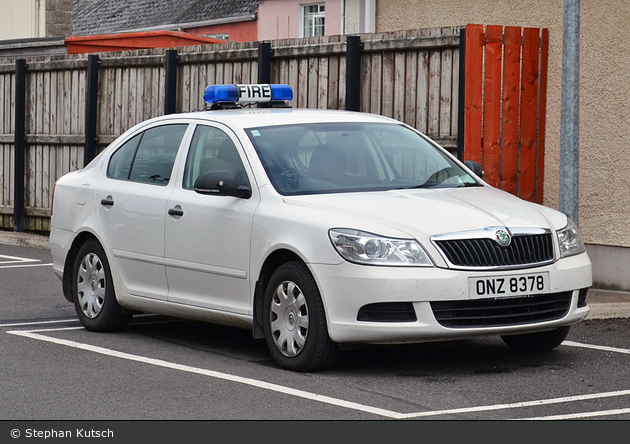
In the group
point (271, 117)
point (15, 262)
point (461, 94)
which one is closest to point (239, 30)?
point (15, 262)

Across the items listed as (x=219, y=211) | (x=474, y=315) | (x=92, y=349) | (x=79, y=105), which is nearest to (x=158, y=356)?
(x=92, y=349)

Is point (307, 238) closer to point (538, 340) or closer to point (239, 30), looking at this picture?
point (538, 340)

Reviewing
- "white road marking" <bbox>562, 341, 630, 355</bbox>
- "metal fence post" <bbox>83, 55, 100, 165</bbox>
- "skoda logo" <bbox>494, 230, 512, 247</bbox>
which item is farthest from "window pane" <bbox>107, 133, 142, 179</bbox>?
"metal fence post" <bbox>83, 55, 100, 165</bbox>

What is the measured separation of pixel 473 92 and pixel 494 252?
13.7 ft

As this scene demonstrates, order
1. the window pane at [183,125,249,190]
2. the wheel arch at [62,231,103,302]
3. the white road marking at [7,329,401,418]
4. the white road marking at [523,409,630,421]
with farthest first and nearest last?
the wheel arch at [62,231,103,302]
the window pane at [183,125,249,190]
the white road marking at [7,329,401,418]
the white road marking at [523,409,630,421]

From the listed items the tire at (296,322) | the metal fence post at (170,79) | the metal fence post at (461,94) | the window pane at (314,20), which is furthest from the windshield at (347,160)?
the window pane at (314,20)

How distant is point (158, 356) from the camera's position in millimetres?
7820

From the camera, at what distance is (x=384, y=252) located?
6797mm

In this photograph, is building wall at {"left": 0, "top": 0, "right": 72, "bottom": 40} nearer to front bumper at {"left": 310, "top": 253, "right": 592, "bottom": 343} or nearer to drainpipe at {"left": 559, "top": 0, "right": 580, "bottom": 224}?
drainpipe at {"left": 559, "top": 0, "right": 580, "bottom": 224}

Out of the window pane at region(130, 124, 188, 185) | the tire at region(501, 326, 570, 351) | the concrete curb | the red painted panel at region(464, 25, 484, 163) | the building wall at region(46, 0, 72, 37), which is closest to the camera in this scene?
the tire at region(501, 326, 570, 351)

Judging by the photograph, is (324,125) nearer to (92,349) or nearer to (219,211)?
(219,211)

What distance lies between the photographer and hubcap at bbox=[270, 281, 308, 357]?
7090mm

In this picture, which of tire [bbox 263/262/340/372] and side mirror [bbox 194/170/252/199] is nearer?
tire [bbox 263/262/340/372]

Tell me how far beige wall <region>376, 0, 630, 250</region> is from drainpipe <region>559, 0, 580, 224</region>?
121cm
